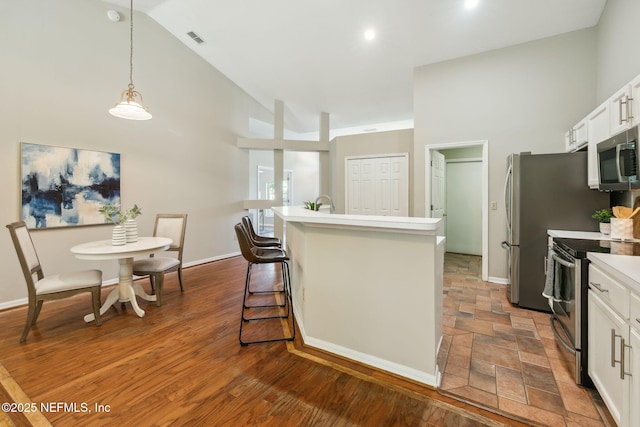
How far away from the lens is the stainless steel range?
1.69 m

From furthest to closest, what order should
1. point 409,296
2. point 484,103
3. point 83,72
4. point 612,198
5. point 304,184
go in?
point 304,184, point 484,103, point 83,72, point 612,198, point 409,296

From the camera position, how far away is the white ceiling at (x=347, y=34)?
10.4ft

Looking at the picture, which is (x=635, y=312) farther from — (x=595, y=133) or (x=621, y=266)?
(x=595, y=133)

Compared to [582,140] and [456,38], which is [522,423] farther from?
[456,38]

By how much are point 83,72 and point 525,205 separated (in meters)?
5.49

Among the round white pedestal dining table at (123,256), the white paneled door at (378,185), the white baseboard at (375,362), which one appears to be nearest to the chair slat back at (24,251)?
the round white pedestal dining table at (123,256)

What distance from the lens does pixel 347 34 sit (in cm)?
373

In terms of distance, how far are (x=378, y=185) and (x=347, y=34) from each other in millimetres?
2569

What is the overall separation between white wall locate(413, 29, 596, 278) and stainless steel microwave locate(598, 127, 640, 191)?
164 centimetres

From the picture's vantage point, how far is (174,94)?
177 inches

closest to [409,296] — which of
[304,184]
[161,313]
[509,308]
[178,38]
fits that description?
[509,308]

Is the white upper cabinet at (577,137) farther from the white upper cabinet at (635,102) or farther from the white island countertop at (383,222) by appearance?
the white island countertop at (383,222)

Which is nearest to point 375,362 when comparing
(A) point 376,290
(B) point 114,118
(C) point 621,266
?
(A) point 376,290

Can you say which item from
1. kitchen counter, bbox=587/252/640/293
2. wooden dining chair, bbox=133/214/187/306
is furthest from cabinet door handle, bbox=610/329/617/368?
wooden dining chair, bbox=133/214/187/306
